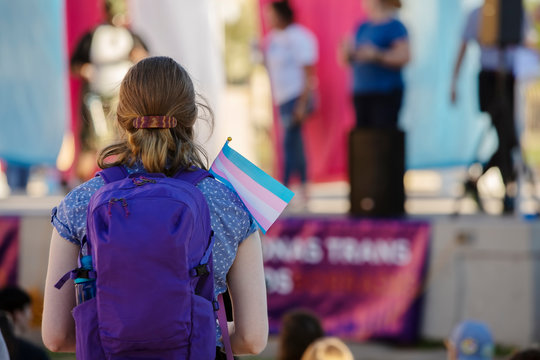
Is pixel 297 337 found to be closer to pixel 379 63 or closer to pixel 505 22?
pixel 505 22

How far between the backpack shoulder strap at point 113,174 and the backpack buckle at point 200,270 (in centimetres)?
27

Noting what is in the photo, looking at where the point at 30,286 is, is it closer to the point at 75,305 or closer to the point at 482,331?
the point at 482,331

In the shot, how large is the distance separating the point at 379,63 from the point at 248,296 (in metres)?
5.29

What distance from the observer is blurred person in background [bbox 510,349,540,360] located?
3212 mm

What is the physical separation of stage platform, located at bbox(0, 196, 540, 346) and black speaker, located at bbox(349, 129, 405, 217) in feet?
0.90

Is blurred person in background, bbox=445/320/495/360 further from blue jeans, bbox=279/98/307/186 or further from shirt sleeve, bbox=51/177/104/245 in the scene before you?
blue jeans, bbox=279/98/307/186

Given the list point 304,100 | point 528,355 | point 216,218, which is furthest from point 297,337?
point 304,100

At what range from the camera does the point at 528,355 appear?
324 cm

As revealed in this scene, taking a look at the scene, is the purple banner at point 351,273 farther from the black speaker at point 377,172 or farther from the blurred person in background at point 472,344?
the blurred person in background at point 472,344

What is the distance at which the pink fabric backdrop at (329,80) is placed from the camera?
9.53m

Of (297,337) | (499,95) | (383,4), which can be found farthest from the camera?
(383,4)

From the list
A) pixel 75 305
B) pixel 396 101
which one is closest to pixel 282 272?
pixel 396 101

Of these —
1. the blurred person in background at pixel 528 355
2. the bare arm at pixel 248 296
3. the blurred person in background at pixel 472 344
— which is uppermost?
the bare arm at pixel 248 296

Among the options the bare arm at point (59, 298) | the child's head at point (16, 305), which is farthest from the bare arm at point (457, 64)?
the bare arm at point (59, 298)
